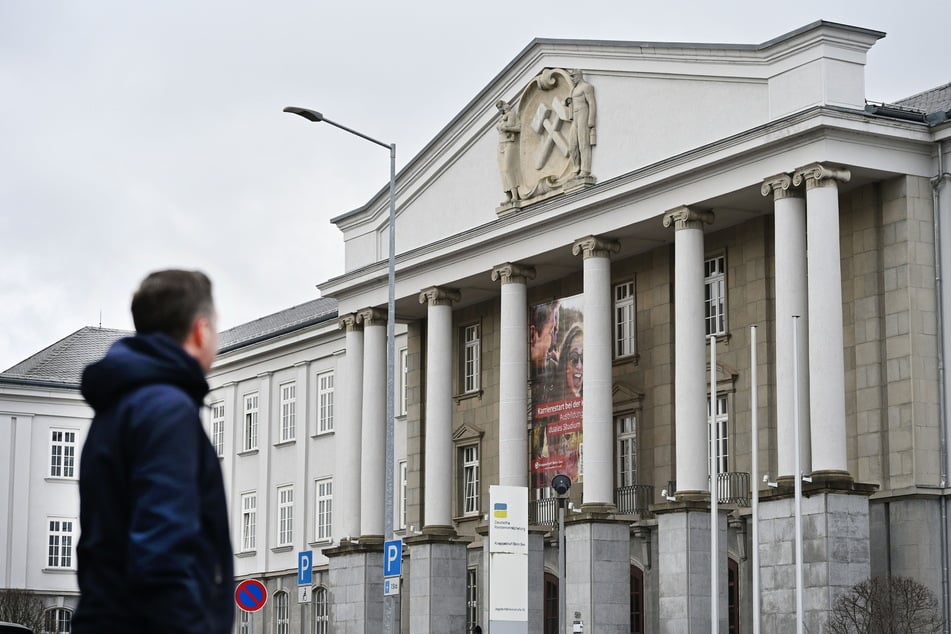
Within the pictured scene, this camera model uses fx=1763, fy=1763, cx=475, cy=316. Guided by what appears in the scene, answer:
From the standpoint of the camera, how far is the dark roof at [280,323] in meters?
60.5

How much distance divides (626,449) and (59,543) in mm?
37804

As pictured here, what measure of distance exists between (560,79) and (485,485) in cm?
1197

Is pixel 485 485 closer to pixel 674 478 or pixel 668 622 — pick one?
pixel 674 478

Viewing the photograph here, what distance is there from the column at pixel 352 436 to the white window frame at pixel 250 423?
1086 centimetres

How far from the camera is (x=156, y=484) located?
456 centimetres

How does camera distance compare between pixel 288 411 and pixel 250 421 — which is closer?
pixel 288 411

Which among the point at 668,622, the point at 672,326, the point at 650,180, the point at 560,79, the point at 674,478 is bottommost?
the point at 668,622

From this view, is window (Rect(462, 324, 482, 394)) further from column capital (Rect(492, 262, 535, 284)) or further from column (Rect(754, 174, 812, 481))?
column (Rect(754, 174, 812, 481))

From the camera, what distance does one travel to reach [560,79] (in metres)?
42.8

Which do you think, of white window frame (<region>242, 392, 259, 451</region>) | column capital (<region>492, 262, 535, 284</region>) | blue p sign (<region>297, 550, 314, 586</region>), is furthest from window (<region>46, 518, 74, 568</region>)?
blue p sign (<region>297, 550, 314, 586</region>)

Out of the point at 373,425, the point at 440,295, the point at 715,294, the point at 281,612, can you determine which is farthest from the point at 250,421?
the point at 715,294

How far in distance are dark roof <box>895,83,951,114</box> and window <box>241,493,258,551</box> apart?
99.1 feet

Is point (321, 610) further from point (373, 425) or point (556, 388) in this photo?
point (556, 388)

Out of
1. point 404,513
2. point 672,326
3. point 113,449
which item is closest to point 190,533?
point 113,449
